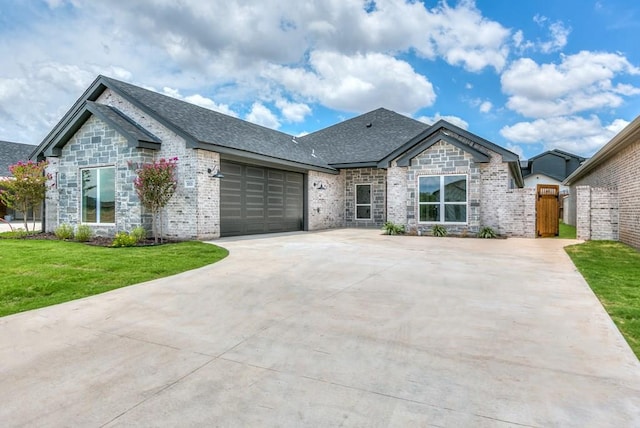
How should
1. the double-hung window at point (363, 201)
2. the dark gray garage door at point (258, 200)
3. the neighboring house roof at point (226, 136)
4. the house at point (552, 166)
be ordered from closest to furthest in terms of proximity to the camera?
the neighboring house roof at point (226, 136) < the dark gray garage door at point (258, 200) < the double-hung window at point (363, 201) < the house at point (552, 166)

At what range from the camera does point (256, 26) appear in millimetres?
13477

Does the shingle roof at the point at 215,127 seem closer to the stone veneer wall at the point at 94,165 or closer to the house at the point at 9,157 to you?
the stone veneer wall at the point at 94,165

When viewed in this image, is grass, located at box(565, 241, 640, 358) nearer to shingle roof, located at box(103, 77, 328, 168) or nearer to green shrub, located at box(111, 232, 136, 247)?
shingle roof, located at box(103, 77, 328, 168)

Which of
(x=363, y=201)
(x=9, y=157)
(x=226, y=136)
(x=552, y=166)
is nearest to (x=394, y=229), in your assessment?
(x=363, y=201)

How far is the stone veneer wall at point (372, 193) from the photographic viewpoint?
63.9 ft

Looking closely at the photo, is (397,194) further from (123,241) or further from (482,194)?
(123,241)

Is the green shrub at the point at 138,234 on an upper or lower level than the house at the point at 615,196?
lower

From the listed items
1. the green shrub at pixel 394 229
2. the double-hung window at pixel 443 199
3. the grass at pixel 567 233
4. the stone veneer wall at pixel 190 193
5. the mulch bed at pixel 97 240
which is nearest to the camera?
the mulch bed at pixel 97 240

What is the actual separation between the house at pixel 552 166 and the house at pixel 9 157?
46304mm

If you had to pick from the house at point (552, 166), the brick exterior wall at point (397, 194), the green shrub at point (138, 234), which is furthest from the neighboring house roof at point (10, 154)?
the house at point (552, 166)

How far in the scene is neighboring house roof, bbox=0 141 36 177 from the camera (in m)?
24.2

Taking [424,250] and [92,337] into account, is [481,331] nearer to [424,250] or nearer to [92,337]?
[92,337]

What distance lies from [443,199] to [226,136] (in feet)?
29.4

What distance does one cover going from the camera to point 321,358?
315 cm
